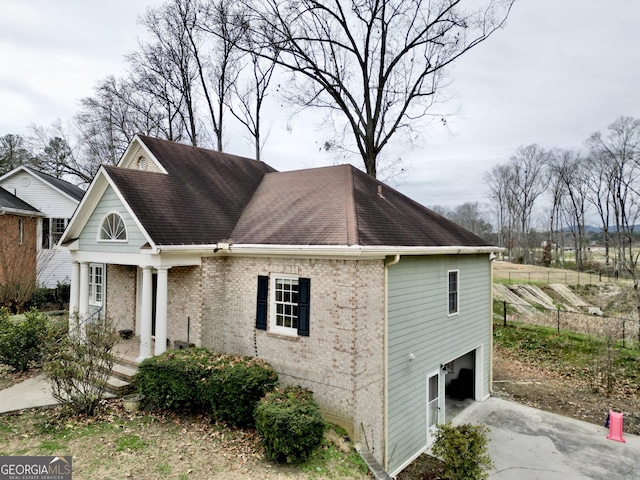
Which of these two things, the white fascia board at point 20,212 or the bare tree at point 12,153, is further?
the bare tree at point 12,153

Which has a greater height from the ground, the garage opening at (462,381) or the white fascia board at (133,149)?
the white fascia board at (133,149)

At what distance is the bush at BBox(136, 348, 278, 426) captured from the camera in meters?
7.66

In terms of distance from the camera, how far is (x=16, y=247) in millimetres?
20203

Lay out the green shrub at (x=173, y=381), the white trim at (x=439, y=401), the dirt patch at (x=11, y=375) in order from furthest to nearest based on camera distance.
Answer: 1. the white trim at (x=439, y=401)
2. the dirt patch at (x=11, y=375)
3. the green shrub at (x=173, y=381)

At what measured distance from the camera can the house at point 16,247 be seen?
57.1ft

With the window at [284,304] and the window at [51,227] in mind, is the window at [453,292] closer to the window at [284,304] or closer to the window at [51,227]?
the window at [284,304]

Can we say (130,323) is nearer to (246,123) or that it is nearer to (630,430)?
(630,430)

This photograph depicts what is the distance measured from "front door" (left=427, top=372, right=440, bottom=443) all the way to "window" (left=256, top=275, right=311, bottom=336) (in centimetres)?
423

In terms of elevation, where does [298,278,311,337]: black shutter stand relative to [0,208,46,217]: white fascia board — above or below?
below

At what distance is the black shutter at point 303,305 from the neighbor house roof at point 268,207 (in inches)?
38.0

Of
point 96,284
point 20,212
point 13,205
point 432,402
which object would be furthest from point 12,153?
point 432,402

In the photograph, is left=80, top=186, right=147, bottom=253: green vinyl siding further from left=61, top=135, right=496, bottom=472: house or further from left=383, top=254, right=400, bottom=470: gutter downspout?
left=383, top=254, right=400, bottom=470: gutter downspout

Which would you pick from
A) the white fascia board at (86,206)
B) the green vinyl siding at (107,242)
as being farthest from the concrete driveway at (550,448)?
the white fascia board at (86,206)

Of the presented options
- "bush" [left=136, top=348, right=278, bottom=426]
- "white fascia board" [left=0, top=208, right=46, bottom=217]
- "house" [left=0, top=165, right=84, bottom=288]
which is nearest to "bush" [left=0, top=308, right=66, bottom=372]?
"bush" [left=136, top=348, right=278, bottom=426]
